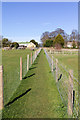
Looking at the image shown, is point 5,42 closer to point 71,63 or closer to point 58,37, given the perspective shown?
point 58,37

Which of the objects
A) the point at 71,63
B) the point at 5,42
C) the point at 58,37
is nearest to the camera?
the point at 71,63

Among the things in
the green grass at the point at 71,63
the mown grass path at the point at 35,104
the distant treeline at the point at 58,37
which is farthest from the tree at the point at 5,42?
the mown grass path at the point at 35,104

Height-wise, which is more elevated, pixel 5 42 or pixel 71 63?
pixel 5 42

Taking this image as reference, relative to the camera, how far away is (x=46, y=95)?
664 centimetres

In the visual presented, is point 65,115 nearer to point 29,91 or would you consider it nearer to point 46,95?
point 46,95

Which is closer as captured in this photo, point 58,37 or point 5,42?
point 58,37

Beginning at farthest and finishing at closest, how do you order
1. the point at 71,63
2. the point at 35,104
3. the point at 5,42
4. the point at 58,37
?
the point at 5,42 → the point at 58,37 → the point at 71,63 → the point at 35,104

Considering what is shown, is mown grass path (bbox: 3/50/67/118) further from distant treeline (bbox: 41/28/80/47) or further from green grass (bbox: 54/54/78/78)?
distant treeline (bbox: 41/28/80/47)

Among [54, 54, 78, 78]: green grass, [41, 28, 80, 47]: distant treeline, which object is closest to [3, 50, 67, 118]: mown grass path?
[54, 54, 78, 78]: green grass

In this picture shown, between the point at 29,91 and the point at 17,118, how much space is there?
252 cm

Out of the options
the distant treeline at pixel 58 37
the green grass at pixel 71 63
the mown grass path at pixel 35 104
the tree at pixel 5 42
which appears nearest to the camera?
the mown grass path at pixel 35 104

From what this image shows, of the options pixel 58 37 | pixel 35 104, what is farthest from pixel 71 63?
pixel 58 37

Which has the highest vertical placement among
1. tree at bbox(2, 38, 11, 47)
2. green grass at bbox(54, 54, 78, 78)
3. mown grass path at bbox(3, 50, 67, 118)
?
tree at bbox(2, 38, 11, 47)

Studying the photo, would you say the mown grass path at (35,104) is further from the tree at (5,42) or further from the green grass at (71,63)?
the tree at (5,42)
